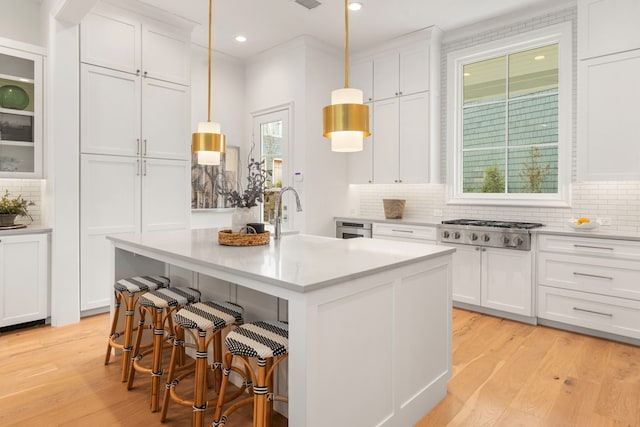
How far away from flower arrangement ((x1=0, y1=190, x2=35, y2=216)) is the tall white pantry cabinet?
53 centimetres

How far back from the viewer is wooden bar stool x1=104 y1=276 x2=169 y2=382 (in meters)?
2.66

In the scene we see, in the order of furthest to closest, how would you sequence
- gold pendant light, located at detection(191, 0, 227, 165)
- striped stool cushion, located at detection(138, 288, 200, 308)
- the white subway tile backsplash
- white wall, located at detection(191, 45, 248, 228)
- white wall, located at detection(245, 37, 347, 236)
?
white wall, located at detection(191, 45, 248, 228), white wall, located at detection(245, 37, 347, 236), the white subway tile backsplash, gold pendant light, located at detection(191, 0, 227, 165), striped stool cushion, located at detection(138, 288, 200, 308)

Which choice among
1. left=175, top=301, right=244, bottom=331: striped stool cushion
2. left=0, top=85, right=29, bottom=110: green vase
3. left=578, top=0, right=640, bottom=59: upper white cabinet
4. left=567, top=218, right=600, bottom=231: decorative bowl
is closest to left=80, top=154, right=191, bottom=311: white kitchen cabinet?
left=0, top=85, right=29, bottom=110: green vase

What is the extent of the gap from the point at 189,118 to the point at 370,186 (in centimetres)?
260

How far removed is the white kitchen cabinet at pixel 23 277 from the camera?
11.4 feet

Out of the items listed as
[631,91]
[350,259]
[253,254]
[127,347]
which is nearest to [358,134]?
[350,259]

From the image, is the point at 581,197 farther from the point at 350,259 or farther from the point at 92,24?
the point at 92,24

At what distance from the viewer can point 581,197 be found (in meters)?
3.99

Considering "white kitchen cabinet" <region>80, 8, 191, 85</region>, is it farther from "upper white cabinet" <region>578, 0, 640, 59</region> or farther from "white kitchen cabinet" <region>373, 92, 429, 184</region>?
"upper white cabinet" <region>578, 0, 640, 59</region>

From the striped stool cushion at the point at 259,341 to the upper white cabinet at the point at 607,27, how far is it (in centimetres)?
375

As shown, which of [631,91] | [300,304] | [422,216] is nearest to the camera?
[300,304]

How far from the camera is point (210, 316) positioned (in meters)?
2.15


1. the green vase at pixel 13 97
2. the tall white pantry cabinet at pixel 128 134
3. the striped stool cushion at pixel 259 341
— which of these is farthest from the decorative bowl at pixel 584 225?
the green vase at pixel 13 97

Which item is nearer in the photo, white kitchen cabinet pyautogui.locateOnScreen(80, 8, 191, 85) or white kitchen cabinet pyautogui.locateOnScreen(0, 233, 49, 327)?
white kitchen cabinet pyautogui.locateOnScreen(0, 233, 49, 327)
